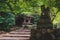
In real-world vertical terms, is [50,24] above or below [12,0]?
below

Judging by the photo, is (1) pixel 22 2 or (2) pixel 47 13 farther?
(2) pixel 47 13

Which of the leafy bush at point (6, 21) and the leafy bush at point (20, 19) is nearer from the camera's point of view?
the leafy bush at point (6, 21)

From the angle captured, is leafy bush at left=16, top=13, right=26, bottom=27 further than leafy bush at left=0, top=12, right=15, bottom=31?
Yes

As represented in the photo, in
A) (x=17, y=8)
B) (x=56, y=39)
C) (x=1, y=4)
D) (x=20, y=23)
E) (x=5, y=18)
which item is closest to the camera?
(x=1, y=4)

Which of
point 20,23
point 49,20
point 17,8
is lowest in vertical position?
point 20,23

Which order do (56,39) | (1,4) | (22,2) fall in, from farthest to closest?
(56,39) < (22,2) < (1,4)

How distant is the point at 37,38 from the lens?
11.8 m

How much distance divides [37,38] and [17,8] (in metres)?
→ 3.18

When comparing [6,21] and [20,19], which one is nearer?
[6,21]

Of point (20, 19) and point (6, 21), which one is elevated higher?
point (6, 21)

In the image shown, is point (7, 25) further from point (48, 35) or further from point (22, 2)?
point (22, 2)

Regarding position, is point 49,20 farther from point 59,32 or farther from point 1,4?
point 1,4

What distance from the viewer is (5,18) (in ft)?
59.1

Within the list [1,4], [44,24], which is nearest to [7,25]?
[44,24]
